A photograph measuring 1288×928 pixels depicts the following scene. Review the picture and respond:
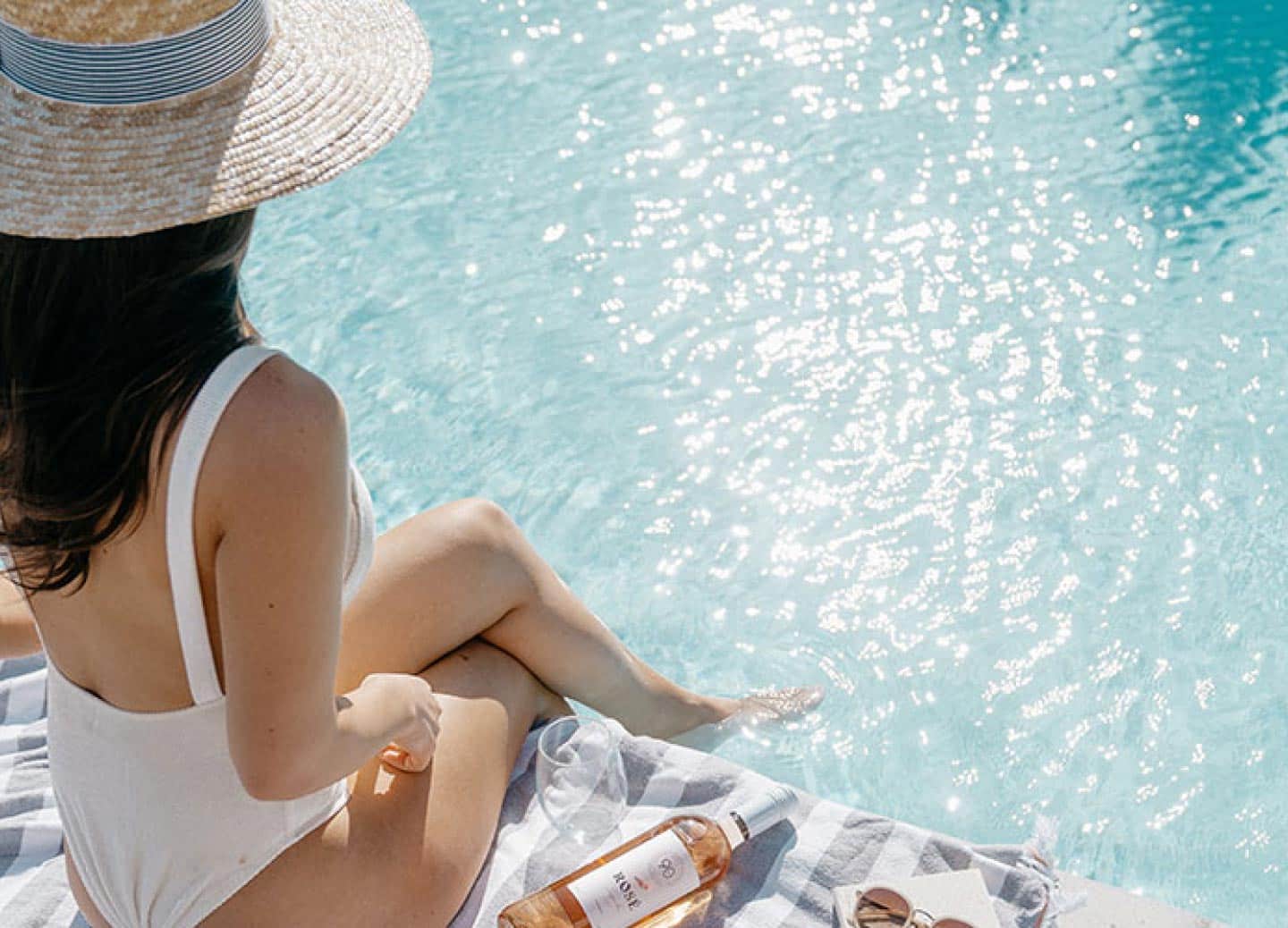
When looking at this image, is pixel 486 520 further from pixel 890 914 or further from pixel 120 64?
Answer: pixel 120 64

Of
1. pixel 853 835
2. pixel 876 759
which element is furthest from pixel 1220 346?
pixel 853 835

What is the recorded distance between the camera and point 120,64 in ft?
4.79

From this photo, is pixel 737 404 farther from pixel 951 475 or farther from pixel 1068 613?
pixel 1068 613

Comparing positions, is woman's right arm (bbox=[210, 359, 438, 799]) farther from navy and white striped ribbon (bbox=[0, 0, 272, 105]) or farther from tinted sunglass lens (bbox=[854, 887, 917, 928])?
tinted sunglass lens (bbox=[854, 887, 917, 928])

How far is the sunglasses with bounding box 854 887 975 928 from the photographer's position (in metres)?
2.12

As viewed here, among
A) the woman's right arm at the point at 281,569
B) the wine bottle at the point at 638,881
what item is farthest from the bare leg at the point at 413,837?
the woman's right arm at the point at 281,569

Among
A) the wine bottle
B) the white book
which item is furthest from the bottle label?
the white book

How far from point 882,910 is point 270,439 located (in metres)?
1.24

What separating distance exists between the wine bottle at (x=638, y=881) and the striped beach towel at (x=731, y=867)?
0.24 ft

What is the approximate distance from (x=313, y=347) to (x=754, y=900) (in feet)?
7.65

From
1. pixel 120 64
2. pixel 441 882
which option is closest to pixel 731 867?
pixel 441 882

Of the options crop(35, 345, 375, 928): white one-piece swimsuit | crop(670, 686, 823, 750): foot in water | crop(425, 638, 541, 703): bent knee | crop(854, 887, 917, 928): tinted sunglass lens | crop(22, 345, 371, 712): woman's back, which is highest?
crop(22, 345, 371, 712): woman's back

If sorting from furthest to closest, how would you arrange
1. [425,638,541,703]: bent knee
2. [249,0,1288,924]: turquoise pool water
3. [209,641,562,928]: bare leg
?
[249,0,1288,924]: turquoise pool water → [425,638,541,703]: bent knee → [209,641,562,928]: bare leg

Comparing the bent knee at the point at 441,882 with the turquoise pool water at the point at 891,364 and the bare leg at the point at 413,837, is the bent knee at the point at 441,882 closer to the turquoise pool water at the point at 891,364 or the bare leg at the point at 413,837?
the bare leg at the point at 413,837
